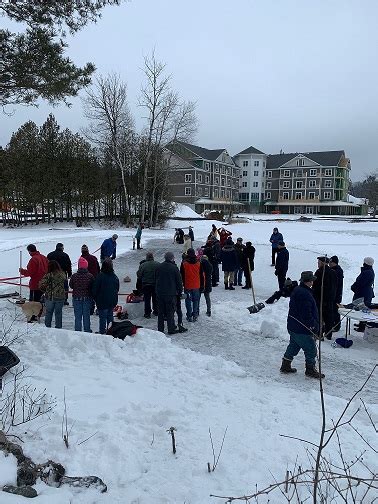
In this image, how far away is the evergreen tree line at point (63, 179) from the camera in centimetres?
4125

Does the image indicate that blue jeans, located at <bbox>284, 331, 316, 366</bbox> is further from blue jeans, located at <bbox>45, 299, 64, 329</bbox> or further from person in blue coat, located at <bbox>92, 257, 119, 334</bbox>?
blue jeans, located at <bbox>45, 299, 64, 329</bbox>

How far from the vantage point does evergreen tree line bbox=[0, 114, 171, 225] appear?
41.2 m

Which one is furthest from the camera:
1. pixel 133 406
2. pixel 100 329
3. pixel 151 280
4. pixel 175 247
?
pixel 175 247

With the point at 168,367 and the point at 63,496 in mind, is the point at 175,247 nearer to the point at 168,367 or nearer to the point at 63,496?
the point at 168,367

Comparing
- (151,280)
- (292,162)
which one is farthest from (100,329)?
(292,162)

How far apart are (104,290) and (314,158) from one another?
80.6 metres

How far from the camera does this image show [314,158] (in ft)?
268

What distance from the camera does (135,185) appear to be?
141 ft

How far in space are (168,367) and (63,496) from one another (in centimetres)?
337

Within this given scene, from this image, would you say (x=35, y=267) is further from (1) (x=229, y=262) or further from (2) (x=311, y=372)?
(2) (x=311, y=372)

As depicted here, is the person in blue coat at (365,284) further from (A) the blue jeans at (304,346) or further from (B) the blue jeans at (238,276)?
(B) the blue jeans at (238,276)

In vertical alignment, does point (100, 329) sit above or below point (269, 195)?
below

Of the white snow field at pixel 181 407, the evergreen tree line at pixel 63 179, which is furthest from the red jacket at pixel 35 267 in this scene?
the evergreen tree line at pixel 63 179

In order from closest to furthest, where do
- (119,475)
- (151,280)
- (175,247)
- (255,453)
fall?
(119,475)
(255,453)
(151,280)
(175,247)
